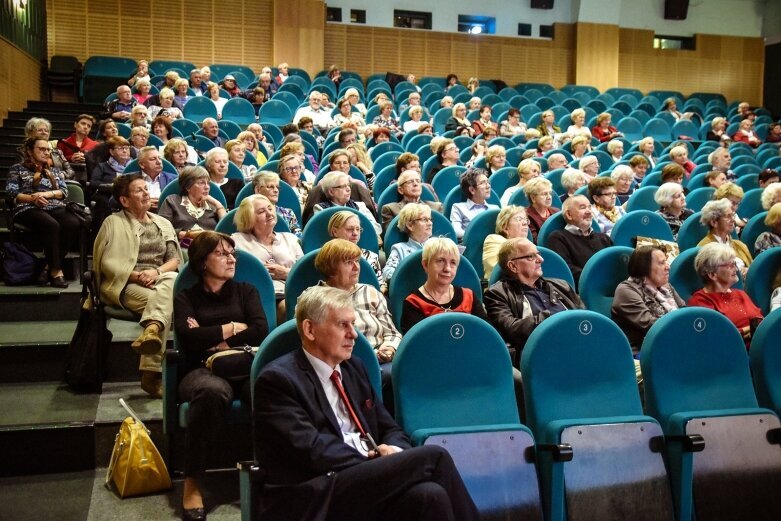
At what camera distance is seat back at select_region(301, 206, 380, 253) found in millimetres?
3746

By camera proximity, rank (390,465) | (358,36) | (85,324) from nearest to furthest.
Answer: (390,465)
(85,324)
(358,36)

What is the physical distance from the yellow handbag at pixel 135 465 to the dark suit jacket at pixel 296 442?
776 mm

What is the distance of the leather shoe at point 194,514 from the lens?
Result: 2.43 m

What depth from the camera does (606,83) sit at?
42.9 feet

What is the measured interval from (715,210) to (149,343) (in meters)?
2.88

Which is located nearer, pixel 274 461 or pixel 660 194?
pixel 274 461

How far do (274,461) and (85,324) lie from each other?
4.79 ft

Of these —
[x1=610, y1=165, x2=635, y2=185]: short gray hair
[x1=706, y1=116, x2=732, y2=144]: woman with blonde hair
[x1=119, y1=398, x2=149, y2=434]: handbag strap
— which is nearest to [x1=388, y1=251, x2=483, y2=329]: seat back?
[x1=119, y1=398, x2=149, y2=434]: handbag strap

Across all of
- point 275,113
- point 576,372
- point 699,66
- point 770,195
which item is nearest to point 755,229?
point 770,195

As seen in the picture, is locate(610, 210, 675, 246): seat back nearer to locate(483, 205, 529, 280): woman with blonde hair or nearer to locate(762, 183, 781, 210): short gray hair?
locate(483, 205, 529, 280): woman with blonde hair

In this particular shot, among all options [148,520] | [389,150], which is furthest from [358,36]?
[148,520]

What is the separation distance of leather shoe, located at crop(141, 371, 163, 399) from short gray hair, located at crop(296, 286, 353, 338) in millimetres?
1104

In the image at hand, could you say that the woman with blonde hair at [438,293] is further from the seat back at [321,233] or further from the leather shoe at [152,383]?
the leather shoe at [152,383]

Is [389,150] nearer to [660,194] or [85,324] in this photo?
[660,194]
